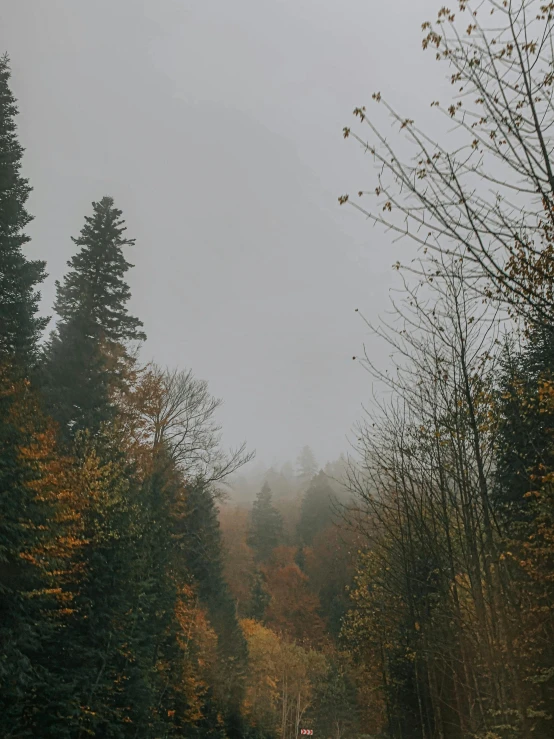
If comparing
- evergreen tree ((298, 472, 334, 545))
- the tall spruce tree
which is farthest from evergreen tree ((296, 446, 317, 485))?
the tall spruce tree

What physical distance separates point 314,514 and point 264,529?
7.13 m

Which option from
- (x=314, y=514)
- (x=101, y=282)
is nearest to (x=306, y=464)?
(x=314, y=514)

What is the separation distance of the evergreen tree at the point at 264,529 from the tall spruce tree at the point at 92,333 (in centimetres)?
4333

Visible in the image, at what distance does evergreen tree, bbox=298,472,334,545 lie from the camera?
213 feet

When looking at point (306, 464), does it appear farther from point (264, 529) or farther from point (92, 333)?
point (92, 333)

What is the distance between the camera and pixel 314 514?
2611 inches

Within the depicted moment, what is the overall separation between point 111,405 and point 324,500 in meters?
51.2

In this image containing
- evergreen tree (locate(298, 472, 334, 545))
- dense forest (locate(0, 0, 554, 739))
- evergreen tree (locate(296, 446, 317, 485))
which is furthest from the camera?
evergreen tree (locate(296, 446, 317, 485))

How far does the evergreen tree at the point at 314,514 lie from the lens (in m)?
65.0

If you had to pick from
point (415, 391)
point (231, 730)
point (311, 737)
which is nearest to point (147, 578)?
point (415, 391)

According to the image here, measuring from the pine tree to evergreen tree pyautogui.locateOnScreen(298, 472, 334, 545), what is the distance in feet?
174

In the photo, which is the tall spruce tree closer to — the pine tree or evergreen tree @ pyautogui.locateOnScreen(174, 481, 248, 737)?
the pine tree

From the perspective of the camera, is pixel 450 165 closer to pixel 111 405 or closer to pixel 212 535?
pixel 111 405

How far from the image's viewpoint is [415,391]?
8992 mm
